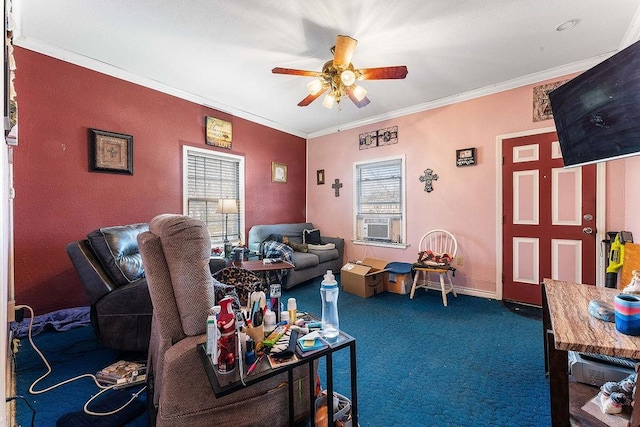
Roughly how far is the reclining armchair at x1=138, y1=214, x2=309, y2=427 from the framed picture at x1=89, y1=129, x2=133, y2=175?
2.26 meters

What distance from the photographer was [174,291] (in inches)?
52.6

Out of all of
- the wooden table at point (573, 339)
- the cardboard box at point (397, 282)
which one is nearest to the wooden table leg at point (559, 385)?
the wooden table at point (573, 339)

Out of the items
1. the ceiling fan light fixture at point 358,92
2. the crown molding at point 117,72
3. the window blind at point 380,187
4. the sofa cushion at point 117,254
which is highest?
the crown molding at point 117,72

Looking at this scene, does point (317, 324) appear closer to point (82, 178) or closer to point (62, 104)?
point (82, 178)

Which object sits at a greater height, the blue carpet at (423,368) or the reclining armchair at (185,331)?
the reclining armchair at (185,331)

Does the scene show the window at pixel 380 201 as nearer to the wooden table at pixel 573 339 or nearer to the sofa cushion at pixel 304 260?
the sofa cushion at pixel 304 260

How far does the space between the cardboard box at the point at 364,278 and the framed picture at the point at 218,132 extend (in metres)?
2.49

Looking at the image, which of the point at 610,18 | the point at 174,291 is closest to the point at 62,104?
the point at 174,291

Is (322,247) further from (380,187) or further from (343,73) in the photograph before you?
(343,73)

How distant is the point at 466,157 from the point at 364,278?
202cm

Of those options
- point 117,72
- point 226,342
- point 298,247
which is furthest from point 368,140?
point 226,342

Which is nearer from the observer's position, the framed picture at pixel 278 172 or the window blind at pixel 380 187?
the window blind at pixel 380 187

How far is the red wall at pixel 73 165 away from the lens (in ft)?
8.62

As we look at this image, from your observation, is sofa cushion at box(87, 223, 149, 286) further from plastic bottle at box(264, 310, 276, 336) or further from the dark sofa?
the dark sofa
